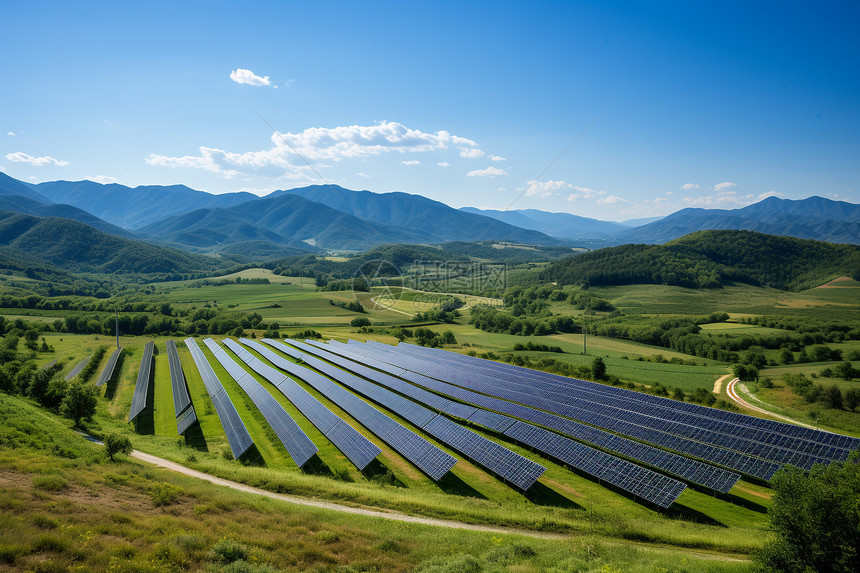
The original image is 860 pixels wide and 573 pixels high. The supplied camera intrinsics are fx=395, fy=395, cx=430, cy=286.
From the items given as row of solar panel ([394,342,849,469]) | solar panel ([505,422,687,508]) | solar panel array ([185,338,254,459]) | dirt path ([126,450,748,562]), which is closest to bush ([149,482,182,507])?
dirt path ([126,450,748,562])

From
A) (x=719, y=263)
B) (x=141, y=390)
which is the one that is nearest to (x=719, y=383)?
(x=141, y=390)

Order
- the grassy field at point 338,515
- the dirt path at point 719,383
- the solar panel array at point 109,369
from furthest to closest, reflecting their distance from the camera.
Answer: the solar panel array at point 109,369 < the dirt path at point 719,383 < the grassy field at point 338,515

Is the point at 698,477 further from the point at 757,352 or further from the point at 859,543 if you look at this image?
the point at 757,352

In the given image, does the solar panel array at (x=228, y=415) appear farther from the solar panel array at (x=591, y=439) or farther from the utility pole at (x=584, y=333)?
the utility pole at (x=584, y=333)

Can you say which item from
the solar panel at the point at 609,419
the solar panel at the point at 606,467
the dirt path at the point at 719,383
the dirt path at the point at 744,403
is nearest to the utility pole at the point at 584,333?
the dirt path at the point at 719,383

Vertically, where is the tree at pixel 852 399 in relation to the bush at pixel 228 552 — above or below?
below

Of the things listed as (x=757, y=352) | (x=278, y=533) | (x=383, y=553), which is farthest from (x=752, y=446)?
(x=757, y=352)

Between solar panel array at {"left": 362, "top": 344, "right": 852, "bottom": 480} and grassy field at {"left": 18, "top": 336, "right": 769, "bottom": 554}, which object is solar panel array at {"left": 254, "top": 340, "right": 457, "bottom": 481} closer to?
grassy field at {"left": 18, "top": 336, "right": 769, "bottom": 554}
